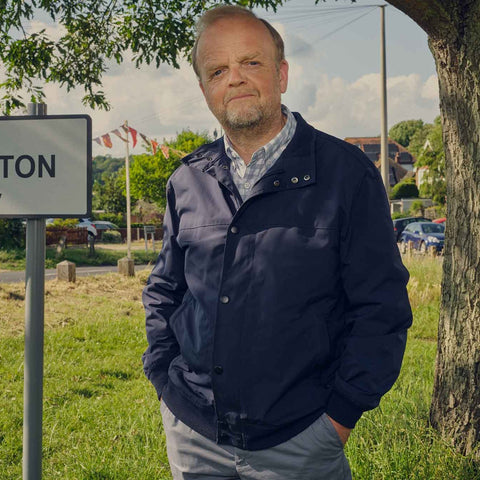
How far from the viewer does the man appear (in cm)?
183

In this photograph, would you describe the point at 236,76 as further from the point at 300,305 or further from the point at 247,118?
the point at 300,305

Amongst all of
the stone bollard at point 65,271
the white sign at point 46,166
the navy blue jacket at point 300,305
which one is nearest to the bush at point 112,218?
the stone bollard at point 65,271

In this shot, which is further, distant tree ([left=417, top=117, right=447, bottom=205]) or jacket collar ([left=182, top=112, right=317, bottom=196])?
distant tree ([left=417, top=117, right=447, bottom=205])

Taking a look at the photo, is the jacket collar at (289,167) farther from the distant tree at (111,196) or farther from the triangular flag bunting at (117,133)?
the distant tree at (111,196)

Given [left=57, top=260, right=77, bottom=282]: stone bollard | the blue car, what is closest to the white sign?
[left=57, top=260, right=77, bottom=282]: stone bollard

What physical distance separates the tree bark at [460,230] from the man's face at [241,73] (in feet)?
6.66

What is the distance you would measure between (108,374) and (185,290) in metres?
4.65

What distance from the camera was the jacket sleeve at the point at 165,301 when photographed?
2.19m

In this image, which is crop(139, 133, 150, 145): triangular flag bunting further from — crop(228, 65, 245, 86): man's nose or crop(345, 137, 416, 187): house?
crop(345, 137, 416, 187): house

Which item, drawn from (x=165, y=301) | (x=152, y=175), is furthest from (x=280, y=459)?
(x=152, y=175)

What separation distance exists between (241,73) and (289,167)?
37cm

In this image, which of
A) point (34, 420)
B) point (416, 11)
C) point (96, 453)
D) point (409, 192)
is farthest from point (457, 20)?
point (409, 192)

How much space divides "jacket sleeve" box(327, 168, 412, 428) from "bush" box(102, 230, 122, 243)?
122ft

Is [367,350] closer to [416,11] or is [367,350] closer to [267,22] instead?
[267,22]
